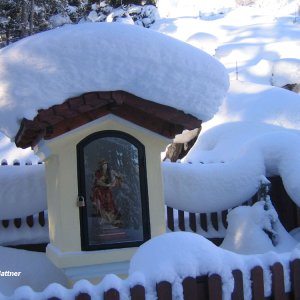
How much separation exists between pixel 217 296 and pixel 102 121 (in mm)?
2420


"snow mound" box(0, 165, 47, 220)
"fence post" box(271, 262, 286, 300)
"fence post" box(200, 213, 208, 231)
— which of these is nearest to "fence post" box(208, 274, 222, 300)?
"fence post" box(271, 262, 286, 300)

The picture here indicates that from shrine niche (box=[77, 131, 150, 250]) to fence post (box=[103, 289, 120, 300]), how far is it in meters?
2.04

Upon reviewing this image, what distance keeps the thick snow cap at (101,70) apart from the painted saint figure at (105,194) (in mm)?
959

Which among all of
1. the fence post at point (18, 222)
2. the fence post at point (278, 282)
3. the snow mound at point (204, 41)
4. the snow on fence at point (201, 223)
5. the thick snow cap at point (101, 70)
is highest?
the snow mound at point (204, 41)

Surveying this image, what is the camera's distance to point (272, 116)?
9938 mm

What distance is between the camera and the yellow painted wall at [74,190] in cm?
489

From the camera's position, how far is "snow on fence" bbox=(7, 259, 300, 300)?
2.91m

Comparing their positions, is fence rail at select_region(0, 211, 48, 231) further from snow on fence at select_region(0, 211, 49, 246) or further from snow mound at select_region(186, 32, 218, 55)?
snow mound at select_region(186, 32, 218, 55)

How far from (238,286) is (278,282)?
32 cm

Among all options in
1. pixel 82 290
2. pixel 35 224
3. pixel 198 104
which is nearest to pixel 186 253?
pixel 82 290

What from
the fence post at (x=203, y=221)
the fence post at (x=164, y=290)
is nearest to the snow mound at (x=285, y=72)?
the fence post at (x=203, y=221)

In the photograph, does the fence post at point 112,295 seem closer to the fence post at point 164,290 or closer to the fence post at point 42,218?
the fence post at point 164,290

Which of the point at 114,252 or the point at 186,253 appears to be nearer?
the point at 186,253

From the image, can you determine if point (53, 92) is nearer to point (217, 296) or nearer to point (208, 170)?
point (217, 296)
